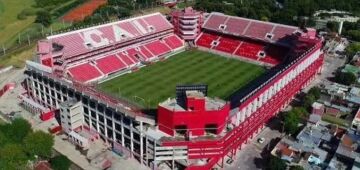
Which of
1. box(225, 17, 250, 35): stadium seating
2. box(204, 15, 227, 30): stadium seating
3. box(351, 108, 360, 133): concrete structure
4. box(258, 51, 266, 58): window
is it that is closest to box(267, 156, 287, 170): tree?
box(351, 108, 360, 133): concrete structure

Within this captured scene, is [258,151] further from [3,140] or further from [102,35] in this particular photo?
[102,35]

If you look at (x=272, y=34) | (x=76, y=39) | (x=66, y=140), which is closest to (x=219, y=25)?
(x=272, y=34)

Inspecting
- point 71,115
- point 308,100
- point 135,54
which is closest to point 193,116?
point 71,115

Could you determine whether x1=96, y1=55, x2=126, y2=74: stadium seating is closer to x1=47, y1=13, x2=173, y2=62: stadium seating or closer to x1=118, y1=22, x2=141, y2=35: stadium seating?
x1=47, y1=13, x2=173, y2=62: stadium seating

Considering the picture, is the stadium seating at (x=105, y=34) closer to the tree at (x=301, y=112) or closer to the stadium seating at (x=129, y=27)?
the stadium seating at (x=129, y=27)

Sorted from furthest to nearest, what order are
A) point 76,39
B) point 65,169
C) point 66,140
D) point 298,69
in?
point 76,39, point 298,69, point 66,140, point 65,169

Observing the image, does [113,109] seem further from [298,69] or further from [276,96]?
[298,69]

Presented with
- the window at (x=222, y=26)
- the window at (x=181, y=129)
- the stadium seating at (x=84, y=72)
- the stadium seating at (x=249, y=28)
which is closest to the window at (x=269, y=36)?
the stadium seating at (x=249, y=28)
